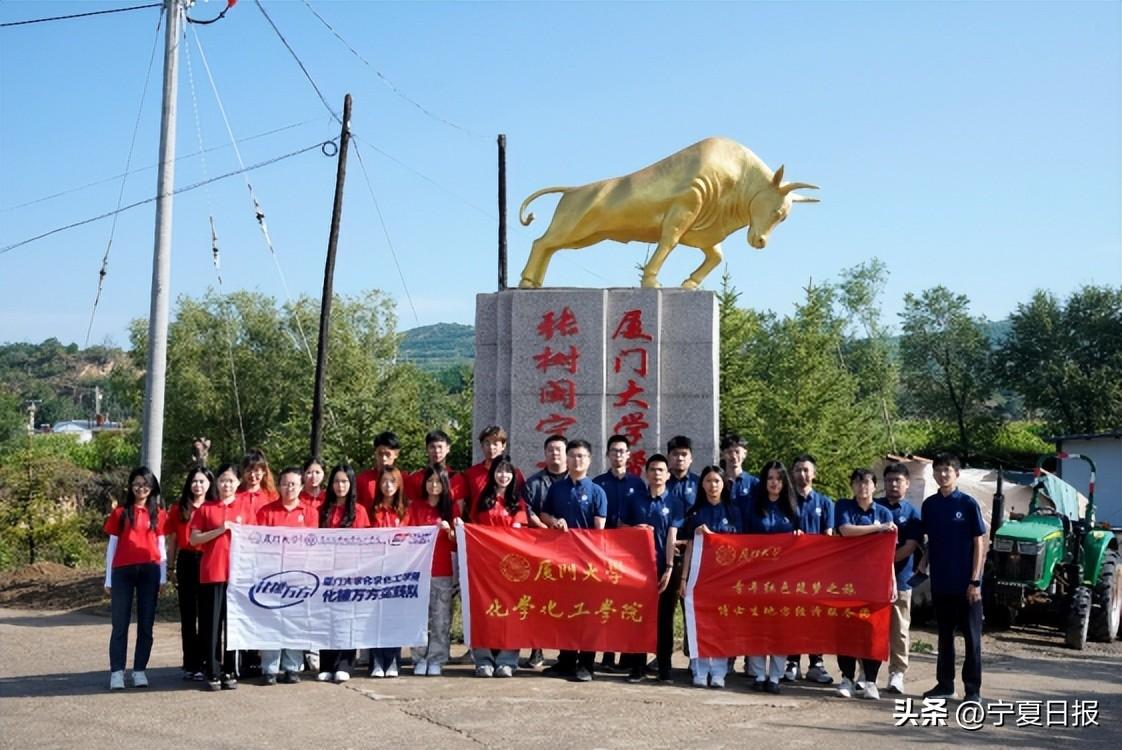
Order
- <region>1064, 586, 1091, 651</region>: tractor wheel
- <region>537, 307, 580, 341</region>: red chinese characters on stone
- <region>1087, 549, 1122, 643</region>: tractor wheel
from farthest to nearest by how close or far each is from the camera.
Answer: <region>1087, 549, 1122, 643</region>: tractor wheel < <region>1064, 586, 1091, 651</region>: tractor wheel < <region>537, 307, 580, 341</region>: red chinese characters on stone

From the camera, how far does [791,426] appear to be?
779 inches

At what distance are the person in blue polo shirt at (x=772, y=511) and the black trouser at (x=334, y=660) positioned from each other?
106 inches

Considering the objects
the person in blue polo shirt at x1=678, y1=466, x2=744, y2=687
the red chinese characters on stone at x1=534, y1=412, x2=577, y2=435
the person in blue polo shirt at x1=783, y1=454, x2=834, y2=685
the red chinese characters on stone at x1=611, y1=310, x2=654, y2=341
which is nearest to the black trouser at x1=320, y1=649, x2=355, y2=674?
the person in blue polo shirt at x1=678, y1=466, x2=744, y2=687

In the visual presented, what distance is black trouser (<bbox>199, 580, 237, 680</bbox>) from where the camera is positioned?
271 inches

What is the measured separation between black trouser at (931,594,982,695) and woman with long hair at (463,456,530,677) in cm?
277

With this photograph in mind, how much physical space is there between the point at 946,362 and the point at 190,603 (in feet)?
126

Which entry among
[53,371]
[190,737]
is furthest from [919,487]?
[53,371]

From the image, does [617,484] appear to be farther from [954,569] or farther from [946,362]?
[946,362]

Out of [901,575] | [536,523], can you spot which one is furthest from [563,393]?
[901,575]

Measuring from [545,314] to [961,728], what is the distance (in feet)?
18.0

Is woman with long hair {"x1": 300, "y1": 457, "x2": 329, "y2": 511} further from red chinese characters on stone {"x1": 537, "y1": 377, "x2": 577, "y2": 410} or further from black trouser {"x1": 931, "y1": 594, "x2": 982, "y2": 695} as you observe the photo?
black trouser {"x1": 931, "y1": 594, "x2": 982, "y2": 695}

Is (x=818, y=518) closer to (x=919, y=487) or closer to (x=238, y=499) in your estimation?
(x=238, y=499)

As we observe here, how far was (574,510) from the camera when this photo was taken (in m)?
7.48

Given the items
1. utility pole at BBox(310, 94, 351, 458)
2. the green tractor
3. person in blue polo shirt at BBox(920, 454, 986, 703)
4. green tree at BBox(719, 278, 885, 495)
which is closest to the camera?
person in blue polo shirt at BBox(920, 454, 986, 703)
